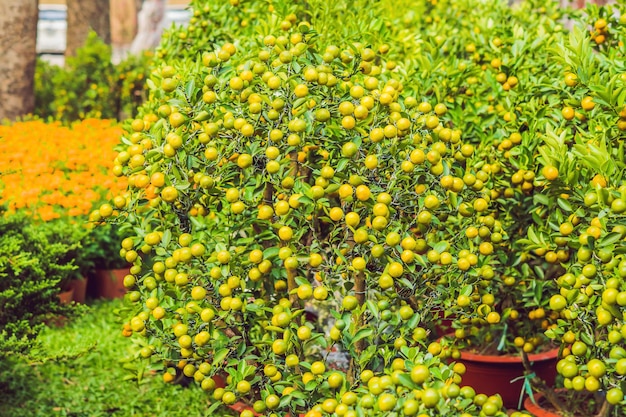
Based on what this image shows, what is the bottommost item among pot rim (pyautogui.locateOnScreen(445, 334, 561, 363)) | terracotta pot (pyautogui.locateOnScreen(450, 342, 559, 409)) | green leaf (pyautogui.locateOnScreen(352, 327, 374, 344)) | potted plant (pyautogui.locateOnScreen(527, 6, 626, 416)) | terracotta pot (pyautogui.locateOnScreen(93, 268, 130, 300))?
terracotta pot (pyautogui.locateOnScreen(93, 268, 130, 300))

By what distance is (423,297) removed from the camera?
3266 mm

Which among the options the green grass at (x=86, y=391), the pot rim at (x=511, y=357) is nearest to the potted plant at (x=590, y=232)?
the pot rim at (x=511, y=357)

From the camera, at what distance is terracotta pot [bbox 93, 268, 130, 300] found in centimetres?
684

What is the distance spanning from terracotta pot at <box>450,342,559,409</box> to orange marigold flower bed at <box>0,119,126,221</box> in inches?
134

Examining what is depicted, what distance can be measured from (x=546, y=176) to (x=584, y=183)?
16 cm

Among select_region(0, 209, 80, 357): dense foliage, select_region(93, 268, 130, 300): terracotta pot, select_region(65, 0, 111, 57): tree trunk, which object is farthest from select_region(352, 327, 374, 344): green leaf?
select_region(65, 0, 111, 57): tree trunk

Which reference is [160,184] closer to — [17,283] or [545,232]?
[545,232]

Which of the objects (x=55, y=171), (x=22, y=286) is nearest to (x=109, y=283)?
(x=55, y=171)

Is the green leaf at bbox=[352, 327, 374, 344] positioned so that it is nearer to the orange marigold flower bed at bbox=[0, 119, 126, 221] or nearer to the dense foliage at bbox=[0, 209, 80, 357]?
the dense foliage at bbox=[0, 209, 80, 357]

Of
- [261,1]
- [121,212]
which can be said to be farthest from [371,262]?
[261,1]

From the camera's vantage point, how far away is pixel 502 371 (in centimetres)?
455

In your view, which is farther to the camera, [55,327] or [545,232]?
[55,327]

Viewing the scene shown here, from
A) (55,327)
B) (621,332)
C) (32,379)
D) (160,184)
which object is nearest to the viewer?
(621,332)

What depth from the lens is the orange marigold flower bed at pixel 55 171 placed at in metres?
6.30
